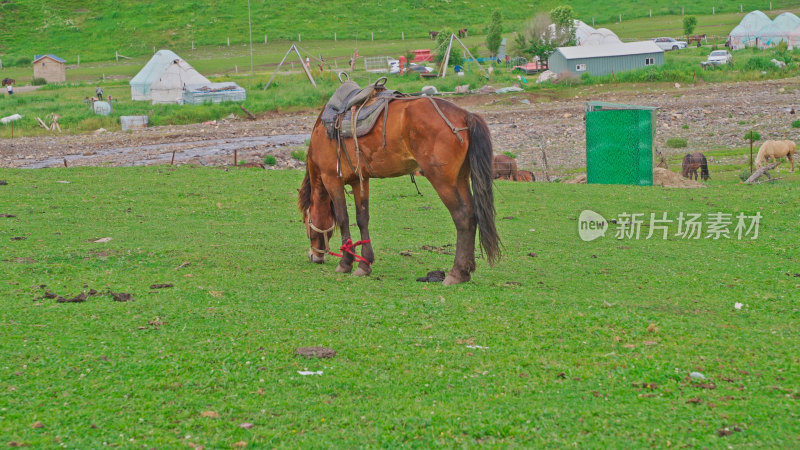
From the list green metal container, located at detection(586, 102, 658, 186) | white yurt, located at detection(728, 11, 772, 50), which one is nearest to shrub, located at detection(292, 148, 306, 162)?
green metal container, located at detection(586, 102, 658, 186)

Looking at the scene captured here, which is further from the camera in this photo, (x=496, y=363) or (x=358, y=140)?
(x=358, y=140)

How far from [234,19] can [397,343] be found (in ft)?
295

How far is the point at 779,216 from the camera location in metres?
14.2

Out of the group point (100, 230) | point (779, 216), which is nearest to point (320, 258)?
point (100, 230)

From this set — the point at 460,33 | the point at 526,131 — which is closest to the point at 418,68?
the point at 460,33

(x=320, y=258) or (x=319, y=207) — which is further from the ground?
(x=319, y=207)

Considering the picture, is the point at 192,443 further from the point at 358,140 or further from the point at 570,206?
the point at 570,206

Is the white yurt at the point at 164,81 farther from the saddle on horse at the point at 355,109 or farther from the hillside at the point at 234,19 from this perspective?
the saddle on horse at the point at 355,109

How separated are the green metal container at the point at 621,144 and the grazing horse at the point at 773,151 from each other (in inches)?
170

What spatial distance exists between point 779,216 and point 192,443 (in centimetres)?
1253

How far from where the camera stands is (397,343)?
671 cm

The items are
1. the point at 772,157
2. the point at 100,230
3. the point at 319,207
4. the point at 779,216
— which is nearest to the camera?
the point at 319,207

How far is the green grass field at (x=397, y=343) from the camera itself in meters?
4.90

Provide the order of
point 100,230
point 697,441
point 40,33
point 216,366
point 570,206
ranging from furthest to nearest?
point 40,33
point 570,206
point 100,230
point 216,366
point 697,441
